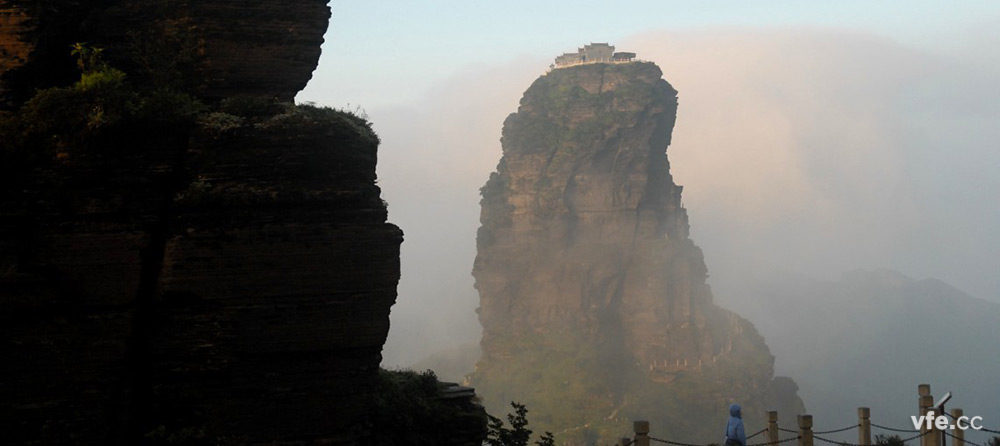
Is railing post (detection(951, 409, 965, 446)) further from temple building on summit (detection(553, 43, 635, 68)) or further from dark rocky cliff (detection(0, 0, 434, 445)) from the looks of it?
temple building on summit (detection(553, 43, 635, 68))

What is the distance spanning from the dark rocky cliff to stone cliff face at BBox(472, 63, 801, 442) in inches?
3658

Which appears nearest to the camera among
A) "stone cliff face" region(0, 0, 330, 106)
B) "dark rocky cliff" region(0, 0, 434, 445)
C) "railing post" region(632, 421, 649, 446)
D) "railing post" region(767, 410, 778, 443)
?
"dark rocky cliff" region(0, 0, 434, 445)

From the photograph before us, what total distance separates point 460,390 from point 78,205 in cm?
791

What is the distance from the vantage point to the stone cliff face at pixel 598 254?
110750 millimetres

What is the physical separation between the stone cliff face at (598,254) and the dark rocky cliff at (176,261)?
9292 centimetres

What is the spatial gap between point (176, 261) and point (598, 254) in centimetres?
9953

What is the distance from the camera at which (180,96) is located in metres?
16.5

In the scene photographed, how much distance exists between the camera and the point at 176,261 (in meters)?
15.6

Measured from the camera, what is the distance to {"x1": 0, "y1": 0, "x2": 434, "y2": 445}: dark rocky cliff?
49.5 feet

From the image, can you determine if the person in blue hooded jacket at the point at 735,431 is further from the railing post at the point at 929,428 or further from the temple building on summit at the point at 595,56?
the temple building on summit at the point at 595,56

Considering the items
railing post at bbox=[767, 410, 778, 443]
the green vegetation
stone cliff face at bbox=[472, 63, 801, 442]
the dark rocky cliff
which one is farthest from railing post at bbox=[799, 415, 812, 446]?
stone cliff face at bbox=[472, 63, 801, 442]

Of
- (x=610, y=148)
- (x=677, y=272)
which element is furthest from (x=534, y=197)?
(x=677, y=272)

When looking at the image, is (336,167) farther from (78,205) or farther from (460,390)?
(460,390)

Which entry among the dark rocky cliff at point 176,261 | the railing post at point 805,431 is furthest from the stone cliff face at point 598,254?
the dark rocky cliff at point 176,261
